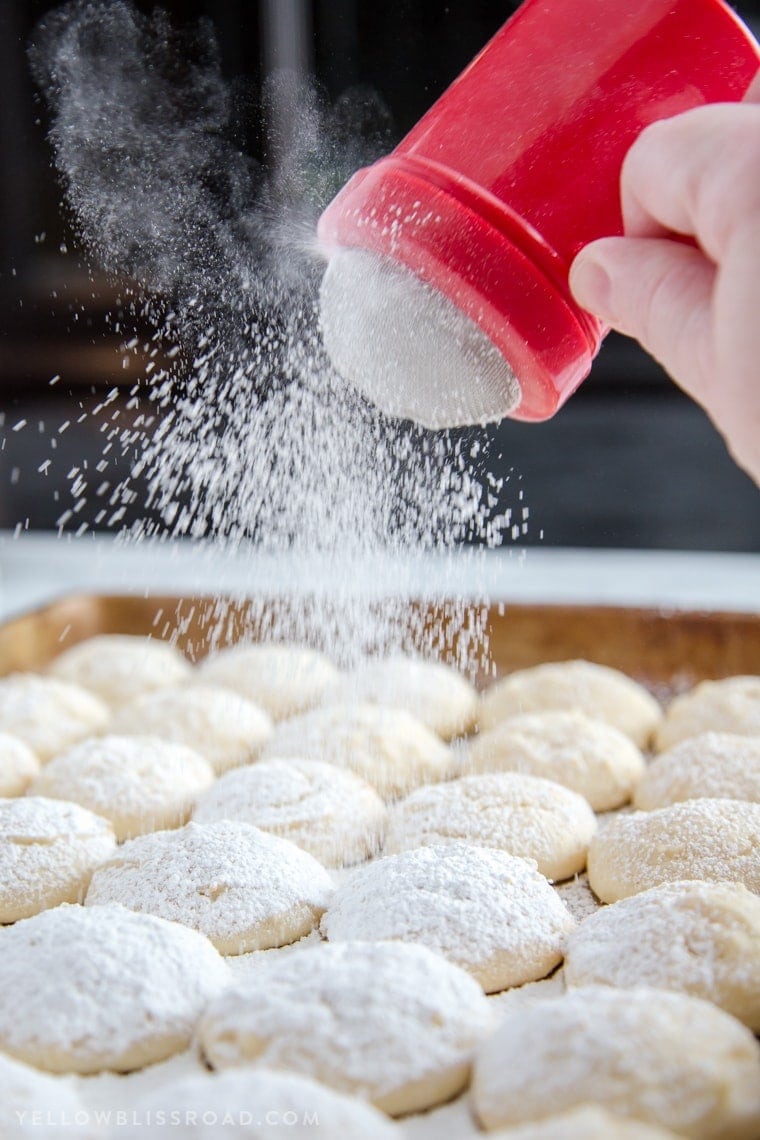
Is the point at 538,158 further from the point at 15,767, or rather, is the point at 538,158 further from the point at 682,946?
the point at 15,767

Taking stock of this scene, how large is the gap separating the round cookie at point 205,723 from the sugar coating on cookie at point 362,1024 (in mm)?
616

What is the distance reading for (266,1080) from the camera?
65 centimetres

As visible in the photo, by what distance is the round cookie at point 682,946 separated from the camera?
79 centimetres

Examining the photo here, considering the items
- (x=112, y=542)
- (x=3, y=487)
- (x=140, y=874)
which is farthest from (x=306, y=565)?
(x=3, y=487)

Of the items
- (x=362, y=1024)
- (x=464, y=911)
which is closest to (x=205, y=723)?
(x=464, y=911)

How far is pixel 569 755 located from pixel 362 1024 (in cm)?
60

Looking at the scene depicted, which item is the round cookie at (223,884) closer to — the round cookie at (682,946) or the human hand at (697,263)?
the round cookie at (682,946)

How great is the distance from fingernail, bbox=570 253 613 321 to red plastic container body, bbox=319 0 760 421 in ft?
0.15

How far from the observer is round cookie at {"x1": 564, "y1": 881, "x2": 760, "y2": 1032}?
794mm

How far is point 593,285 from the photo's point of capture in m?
0.77

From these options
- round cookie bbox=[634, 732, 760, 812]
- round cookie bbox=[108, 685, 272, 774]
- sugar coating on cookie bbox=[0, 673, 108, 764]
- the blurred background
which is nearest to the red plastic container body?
round cookie bbox=[634, 732, 760, 812]

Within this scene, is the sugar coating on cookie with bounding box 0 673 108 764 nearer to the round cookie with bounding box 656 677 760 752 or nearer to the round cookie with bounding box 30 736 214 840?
the round cookie with bounding box 30 736 214 840

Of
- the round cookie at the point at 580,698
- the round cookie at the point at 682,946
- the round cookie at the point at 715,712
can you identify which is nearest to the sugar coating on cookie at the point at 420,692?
the round cookie at the point at 580,698

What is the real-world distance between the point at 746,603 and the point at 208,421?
2.94ft
